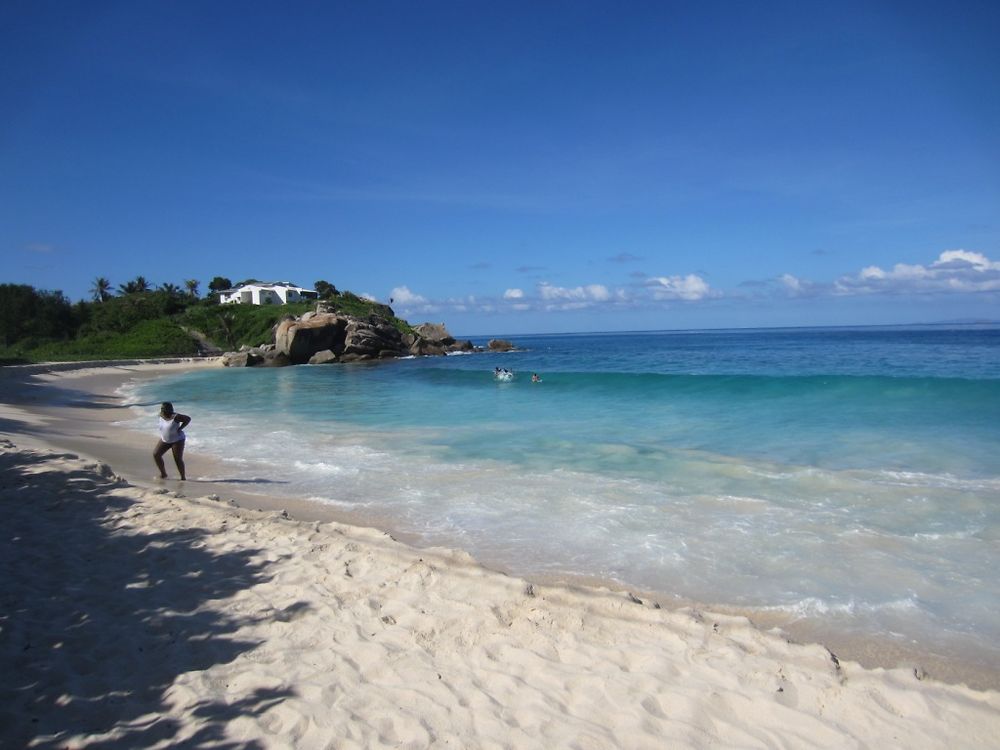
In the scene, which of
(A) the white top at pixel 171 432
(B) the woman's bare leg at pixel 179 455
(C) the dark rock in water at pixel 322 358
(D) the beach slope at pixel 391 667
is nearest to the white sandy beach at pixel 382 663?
(D) the beach slope at pixel 391 667

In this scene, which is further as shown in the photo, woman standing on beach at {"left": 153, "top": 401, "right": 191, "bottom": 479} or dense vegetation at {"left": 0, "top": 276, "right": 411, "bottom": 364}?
dense vegetation at {"left": 0, "top": 276, "right": 411, "bottom": 364}

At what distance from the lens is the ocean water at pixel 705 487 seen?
6.40 m

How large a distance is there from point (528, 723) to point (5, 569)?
220 inches

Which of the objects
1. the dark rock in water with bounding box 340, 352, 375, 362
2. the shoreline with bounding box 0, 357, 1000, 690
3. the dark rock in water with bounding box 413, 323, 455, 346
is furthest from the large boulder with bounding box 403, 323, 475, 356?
the shoreline with bounding box 0, 357, 1000, 690

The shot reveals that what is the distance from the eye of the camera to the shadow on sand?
12.0ft

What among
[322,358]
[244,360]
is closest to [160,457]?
[244,360]

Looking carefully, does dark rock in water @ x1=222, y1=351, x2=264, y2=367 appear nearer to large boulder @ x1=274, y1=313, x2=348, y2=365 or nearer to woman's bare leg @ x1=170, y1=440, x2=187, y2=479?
large boulder @ x1=274, y1=313, x2=348, y2=365

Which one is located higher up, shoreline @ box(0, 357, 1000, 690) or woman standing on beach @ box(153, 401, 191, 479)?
woman standing on beach @ box(153, 401, 191, 479)

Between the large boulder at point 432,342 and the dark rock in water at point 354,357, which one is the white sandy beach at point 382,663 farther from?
the large boulder at point 432,342

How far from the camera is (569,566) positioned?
6.95 meters

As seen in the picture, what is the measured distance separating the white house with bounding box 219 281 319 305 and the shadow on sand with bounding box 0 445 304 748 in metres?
92.4

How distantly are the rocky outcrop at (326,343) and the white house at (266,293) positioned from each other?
3575cm

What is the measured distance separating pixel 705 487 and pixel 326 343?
53187mm

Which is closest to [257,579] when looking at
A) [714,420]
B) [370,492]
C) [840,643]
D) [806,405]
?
[370,492]
